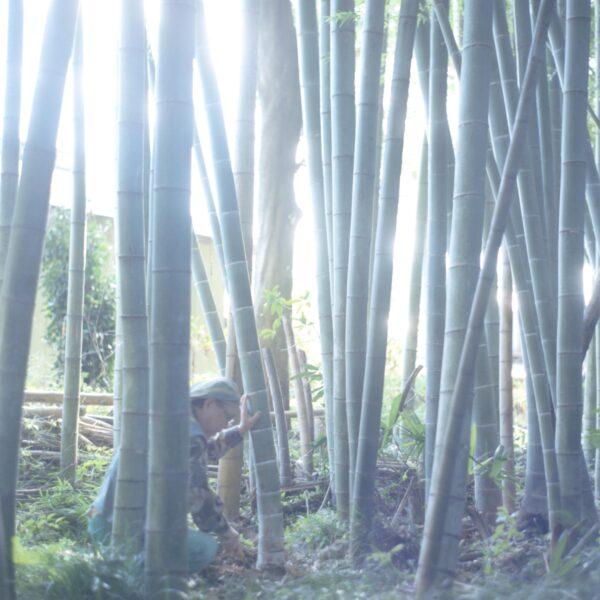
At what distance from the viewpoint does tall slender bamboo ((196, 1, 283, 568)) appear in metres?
3.44

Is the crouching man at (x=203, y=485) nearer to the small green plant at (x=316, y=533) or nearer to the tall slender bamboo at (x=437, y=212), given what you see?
the small green plant at (x=316, y=533)

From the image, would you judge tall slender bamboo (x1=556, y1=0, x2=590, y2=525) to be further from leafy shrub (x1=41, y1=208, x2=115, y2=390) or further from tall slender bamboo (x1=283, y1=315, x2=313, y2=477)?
leafy shrub (x1=41, y1=208, x2=115, y2=390)

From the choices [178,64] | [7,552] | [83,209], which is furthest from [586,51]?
[83,209]

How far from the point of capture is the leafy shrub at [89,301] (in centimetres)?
874

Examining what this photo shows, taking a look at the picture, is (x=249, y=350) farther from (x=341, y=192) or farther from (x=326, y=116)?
(x=326, y=116)

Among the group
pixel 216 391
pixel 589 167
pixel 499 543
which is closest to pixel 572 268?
pixel 589 167

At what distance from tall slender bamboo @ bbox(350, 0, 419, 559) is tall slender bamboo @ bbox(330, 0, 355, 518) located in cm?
23

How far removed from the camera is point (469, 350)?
2754 millimetres

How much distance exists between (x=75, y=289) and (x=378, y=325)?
2215mm

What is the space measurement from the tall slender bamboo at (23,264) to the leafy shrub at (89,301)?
594cm

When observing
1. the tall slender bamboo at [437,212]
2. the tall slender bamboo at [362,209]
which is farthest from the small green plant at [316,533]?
the tall slender bamboo at [437,212]

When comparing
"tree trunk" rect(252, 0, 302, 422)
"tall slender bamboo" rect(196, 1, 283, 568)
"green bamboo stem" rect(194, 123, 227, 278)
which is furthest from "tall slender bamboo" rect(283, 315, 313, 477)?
"tall slender bamboo" rect(196, 1, 283, 568)

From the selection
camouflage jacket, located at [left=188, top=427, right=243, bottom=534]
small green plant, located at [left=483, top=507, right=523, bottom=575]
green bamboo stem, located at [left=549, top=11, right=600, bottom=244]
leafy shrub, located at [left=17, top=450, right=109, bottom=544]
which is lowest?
leafy shrub, located at [left=17, top=450, right=109, bottom=544]

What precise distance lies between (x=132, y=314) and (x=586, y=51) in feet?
6.07
